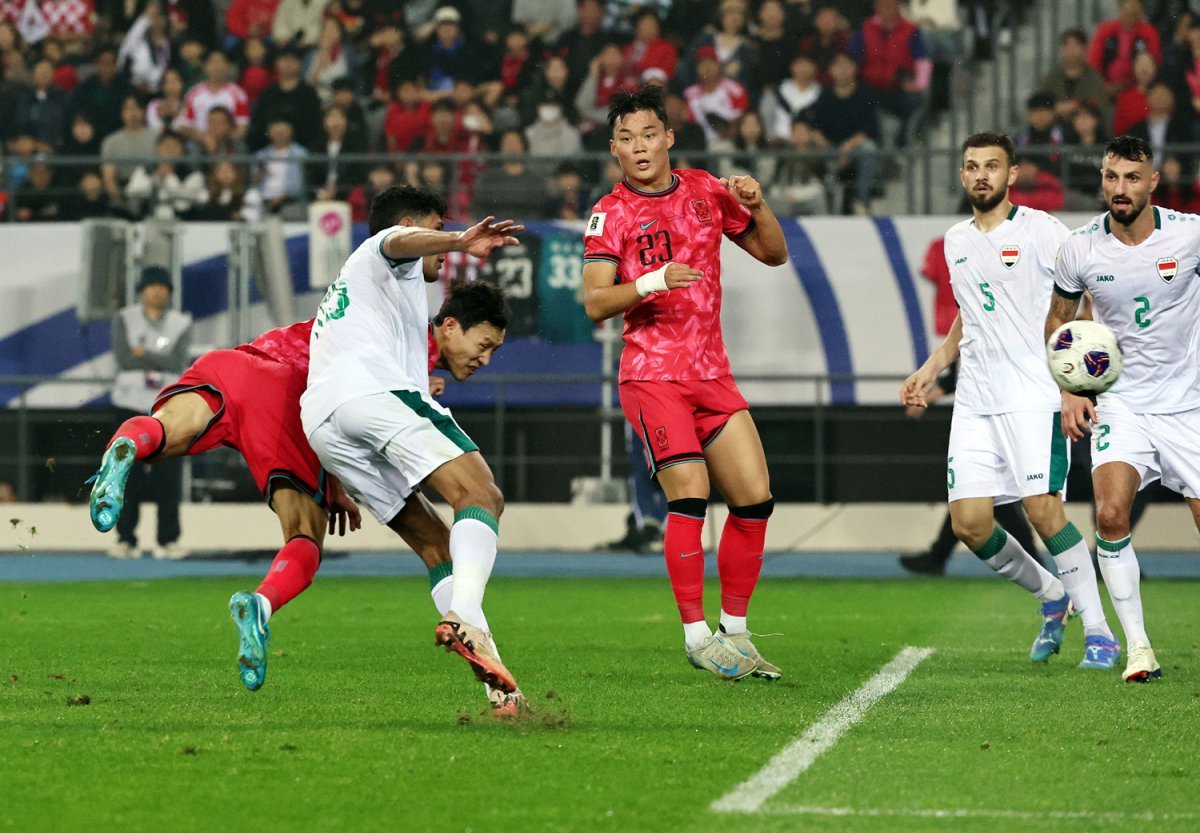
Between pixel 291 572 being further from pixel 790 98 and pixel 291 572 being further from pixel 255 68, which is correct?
pixel 255 68

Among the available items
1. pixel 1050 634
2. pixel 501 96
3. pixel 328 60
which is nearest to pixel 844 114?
pixel 501 96

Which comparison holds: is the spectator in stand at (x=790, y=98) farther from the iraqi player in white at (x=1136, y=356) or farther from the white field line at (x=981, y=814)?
the white field line at (x=981, y=814)

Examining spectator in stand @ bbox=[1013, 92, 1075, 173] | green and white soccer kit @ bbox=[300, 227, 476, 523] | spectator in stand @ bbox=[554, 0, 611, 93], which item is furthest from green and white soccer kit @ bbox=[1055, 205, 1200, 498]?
spectator in stand @ bbox=[554, 0, 611, 93]

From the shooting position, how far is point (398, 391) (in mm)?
6344

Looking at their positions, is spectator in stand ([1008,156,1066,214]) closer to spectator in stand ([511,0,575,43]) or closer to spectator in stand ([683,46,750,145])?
spectator in stand ([683,46,750,145])

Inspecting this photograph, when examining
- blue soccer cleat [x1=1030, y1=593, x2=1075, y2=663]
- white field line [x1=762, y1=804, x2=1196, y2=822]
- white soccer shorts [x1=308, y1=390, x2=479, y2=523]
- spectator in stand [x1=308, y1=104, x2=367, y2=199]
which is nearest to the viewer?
white field line [x1=762, y1=804, x2=1196, y2=822]

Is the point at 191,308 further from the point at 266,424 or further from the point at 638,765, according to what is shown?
the point at 638,765

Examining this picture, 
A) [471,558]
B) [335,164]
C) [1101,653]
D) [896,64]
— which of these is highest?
[896,64]

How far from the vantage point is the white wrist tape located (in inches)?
278

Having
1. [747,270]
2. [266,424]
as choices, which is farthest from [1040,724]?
[747,270]

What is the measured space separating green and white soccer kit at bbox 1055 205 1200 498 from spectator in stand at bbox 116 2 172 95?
14.5 m

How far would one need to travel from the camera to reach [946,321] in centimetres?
1573

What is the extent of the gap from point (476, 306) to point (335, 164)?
11953mm

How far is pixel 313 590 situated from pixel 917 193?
7.81m
